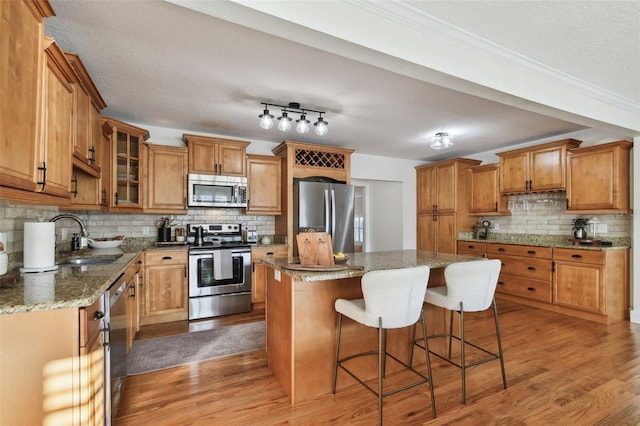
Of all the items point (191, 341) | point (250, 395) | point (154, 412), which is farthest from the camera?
point (191, 341)

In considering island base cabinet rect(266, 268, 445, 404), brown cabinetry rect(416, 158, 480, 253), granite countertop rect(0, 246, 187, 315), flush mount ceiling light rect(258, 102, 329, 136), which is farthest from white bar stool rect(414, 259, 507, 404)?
brown cabinetry rect(416, 158, 480, 253)

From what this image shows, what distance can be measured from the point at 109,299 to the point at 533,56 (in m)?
3.28

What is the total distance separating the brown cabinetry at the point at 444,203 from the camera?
528 centimetres

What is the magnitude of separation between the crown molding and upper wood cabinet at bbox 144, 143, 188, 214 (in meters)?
3.11

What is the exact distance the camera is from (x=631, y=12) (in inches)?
70.0

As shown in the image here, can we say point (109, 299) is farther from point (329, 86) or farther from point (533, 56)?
point (533, 56)

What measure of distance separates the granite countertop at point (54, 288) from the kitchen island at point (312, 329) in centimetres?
103

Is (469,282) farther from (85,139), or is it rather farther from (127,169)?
(127,169)

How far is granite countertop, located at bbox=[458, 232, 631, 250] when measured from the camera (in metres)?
3.75

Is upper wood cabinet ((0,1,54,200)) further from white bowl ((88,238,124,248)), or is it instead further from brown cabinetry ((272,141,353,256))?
brown cabinetry ((272,141,353,256))

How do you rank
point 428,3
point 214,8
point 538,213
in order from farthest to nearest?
point 538,213 < point 428,3 < point 214,8

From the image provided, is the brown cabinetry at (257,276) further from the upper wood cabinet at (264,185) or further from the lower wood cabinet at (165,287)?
the lower wood cabinet at (165,287)

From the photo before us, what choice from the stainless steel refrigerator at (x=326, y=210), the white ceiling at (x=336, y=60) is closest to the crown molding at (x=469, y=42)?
the white ceiling at (x=336, y=60)

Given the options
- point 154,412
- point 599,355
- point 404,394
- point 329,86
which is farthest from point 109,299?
point 599,355
